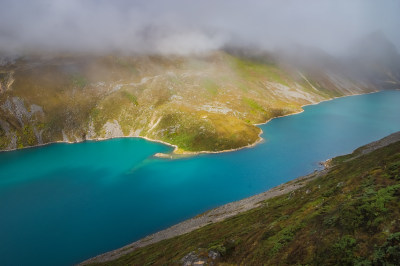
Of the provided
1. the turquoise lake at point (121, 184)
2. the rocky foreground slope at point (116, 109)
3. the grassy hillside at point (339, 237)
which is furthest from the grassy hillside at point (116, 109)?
the grassy hillside at point (339, 237)

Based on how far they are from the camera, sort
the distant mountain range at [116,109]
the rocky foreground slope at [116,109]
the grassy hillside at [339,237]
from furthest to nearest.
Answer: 1. the rocky foreground slope at [116,109]
2. the distant mountain range at [116,109]
3. the grassy hillside at [339,237]

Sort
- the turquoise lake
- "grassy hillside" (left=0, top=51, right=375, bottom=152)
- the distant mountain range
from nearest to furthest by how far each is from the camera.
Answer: the turquoise lake → the distant mountain range → "grassy hillside" (left=0, top=51, right=375, bottom=152)

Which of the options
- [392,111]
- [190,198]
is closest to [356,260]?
[190,198]

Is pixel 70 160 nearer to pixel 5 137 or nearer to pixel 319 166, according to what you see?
pixel 5 137

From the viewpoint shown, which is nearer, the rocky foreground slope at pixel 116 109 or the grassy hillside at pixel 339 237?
the grassy hillside at pixel 339 237

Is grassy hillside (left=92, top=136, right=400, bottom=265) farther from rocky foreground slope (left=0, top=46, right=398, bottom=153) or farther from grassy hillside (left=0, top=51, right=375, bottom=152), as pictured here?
grassy hillside (left=0, top=51, right=375, bottom=152)

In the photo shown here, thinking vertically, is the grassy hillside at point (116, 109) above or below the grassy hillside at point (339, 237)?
above

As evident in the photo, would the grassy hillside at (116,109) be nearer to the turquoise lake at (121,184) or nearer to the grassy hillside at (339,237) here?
the turquoise lake at (121,184)

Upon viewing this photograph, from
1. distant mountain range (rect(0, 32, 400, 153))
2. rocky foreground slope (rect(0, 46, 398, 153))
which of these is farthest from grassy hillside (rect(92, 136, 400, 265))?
distant mountain range (rect(0, 32, 400, 153))

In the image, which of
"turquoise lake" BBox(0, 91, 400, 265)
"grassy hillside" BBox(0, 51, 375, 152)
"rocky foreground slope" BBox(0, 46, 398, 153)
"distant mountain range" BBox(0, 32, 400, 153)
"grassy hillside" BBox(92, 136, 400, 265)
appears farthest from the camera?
"grassy hillside" BBox(0, 51, 375, 152)

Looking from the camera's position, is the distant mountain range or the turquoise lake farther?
the distant mountain range
